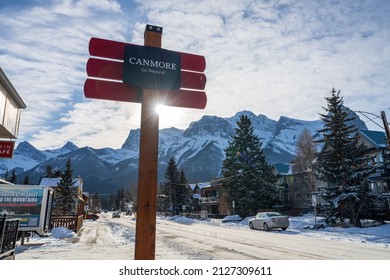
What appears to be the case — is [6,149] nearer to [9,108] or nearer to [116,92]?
[9,108]

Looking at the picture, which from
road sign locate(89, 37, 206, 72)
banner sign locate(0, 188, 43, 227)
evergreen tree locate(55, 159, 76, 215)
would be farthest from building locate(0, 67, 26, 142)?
evergreen tree locate(55, 159, 76, 215)

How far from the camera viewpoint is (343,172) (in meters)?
26.1

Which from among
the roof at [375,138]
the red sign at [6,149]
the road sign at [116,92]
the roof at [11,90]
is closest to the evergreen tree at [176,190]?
the roof at [375,138]

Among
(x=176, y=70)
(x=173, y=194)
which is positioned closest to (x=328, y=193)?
(x=176, y=70)

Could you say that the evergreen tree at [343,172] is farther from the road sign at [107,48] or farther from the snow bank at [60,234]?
the road sign at [107,48]

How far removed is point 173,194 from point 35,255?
213 ft

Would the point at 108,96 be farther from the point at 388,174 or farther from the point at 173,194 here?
the point at 173,194

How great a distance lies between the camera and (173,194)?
7562 centimetres

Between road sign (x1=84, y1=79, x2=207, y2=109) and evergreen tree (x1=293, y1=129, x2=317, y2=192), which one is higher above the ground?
evergreen tree (x1=293, y1=129, x2=317, y2=192)

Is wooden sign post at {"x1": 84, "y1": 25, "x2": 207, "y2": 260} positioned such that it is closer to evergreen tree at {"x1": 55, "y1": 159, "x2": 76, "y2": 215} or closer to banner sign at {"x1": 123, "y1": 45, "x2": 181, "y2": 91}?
banner sign at {"x1": 123, "y1": 45, "x2": 181, "y2": 91}

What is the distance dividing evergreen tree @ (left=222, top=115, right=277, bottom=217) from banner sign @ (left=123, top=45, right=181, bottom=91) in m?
40.0

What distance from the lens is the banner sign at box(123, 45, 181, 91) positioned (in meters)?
3.38
